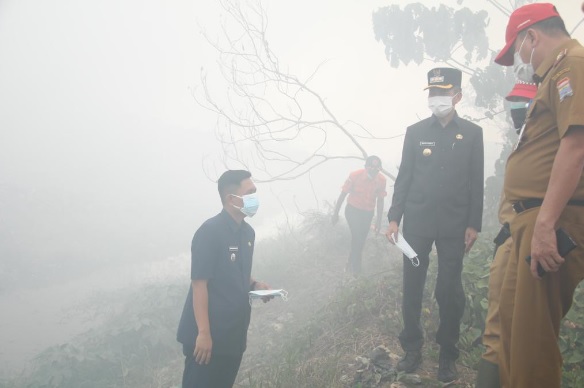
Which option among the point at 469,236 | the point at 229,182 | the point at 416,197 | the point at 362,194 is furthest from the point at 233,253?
the point at 362,194

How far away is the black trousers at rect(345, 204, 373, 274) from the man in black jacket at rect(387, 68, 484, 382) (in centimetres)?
403

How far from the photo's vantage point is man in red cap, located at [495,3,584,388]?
4.89 feet

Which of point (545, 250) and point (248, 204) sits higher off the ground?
point (248, 204)

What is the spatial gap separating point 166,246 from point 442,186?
56.4 ft

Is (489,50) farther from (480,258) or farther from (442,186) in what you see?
(442,186)

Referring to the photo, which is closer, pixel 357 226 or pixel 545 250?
pixel 545 250

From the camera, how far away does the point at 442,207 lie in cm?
290

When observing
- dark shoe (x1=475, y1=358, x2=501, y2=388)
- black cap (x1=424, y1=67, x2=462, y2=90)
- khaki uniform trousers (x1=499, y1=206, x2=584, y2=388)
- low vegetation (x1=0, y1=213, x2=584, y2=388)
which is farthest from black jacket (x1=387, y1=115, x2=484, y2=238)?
khaki uniform trousers (x1=499, y1=206, x2=584, y2=388)

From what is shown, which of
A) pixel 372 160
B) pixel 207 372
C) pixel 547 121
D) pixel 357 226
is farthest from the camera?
pixel 357 226

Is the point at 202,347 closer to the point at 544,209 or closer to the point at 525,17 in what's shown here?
the point at 544,209

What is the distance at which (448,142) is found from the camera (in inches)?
117

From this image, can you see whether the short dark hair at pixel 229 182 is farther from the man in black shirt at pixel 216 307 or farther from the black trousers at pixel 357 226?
the black trousers at pixel 357 226

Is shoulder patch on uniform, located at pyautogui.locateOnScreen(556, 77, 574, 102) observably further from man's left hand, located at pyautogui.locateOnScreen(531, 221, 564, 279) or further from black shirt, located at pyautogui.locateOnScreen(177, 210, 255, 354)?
black shirt, located at pyautogui.locateOnScreen(177, 210, 255, 354)

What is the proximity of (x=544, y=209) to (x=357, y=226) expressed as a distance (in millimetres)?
5655
